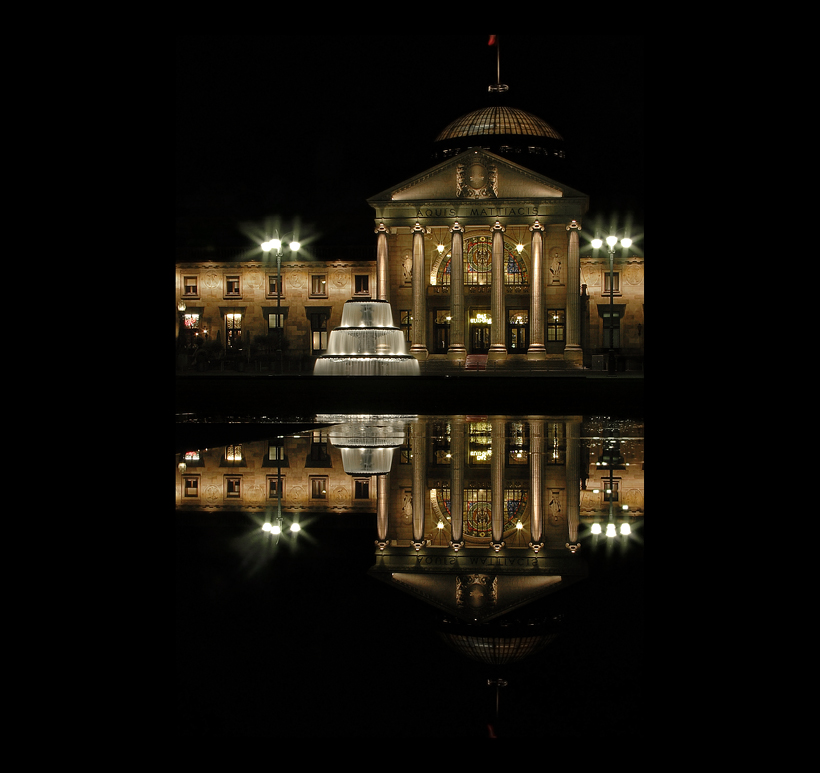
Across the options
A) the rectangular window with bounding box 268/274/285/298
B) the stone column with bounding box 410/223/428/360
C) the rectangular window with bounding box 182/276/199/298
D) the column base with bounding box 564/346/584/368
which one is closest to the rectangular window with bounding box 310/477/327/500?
the column base with bounding box 564/346/584/368

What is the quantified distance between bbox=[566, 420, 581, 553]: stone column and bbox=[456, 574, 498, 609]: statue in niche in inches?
27.9

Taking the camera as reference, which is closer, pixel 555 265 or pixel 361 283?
pixel 555 265

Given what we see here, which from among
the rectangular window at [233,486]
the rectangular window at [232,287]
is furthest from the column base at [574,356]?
the rectangular window at [233,486]

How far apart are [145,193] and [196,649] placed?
143 centimetres

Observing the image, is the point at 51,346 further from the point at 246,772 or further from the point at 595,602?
the point at 595,602

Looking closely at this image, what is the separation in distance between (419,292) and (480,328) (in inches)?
201

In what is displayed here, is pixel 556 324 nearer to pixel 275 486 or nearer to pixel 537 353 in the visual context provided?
pixel 537 353

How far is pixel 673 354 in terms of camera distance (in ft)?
8.98

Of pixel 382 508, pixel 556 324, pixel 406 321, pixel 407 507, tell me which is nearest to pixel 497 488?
pixel 407 507

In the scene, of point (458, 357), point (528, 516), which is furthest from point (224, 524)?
point (458, 357)

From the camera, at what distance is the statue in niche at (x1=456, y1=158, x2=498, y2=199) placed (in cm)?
4494

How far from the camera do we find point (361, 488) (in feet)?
18.1

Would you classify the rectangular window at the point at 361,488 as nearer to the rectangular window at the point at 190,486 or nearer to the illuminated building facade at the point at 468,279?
the rectangular window at the point at 190,486

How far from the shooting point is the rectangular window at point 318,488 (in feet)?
17.0
